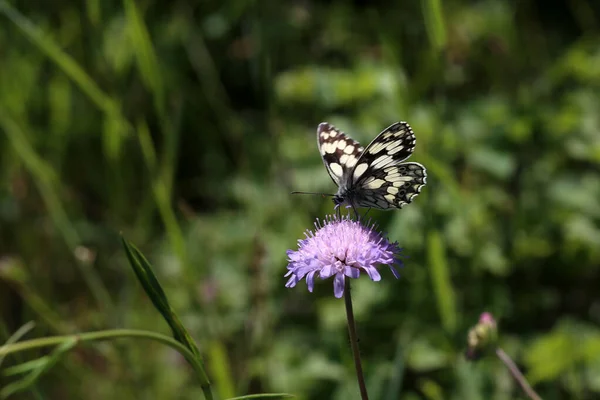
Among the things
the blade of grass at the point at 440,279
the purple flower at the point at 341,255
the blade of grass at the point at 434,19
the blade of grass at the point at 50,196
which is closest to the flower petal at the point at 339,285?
the purple flower at the point at 341,255

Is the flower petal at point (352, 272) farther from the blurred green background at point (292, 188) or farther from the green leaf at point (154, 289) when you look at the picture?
the blurred green background at point (292, 188)

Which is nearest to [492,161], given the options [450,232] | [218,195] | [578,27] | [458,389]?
[450,232]

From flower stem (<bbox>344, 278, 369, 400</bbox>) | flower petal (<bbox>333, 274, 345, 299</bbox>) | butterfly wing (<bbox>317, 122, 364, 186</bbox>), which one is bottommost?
flower stem (<bbox>344, 278, 369, 400</bbox>)

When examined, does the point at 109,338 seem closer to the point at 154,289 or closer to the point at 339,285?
the point at 154,289

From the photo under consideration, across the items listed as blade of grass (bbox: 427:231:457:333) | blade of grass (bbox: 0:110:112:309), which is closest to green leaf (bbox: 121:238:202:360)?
blade of grass (bbox: 427:231:457:333)

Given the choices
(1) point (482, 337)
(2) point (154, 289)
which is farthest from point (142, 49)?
(1) point (482, 337)

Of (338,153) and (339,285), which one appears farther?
(338,153)

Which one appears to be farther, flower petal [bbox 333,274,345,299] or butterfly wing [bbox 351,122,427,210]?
butterfly wing [bbox 351,122,427,210]

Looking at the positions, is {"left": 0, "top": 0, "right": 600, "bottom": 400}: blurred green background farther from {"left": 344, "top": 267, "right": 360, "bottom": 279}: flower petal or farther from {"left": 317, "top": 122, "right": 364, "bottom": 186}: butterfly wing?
{"left": 344, "top": 267, "right": 360, "bottom": 279}: flower petal
